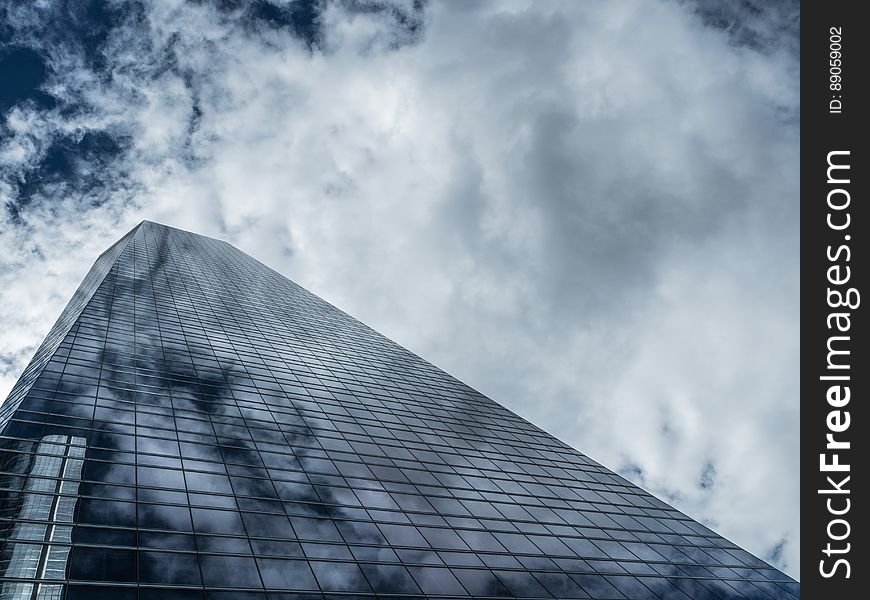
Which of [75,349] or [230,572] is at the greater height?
[75,349]

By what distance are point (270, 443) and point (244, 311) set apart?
39.0m

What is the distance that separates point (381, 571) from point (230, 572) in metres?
6.43

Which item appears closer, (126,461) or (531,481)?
(126,461)

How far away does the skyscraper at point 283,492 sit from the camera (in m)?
20.7

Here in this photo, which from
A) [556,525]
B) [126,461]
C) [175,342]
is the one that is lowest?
[556,525]

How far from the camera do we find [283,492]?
28.7 metres

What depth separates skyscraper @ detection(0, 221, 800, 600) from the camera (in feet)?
68.0

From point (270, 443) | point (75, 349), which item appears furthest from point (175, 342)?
point (270, 443)

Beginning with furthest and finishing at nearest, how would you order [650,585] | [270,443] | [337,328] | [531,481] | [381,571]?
[337,328] < [531,481] < [270,443] < [650,585] < [381,571]

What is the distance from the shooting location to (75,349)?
37.7 meters

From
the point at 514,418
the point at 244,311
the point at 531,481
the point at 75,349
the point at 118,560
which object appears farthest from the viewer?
the point at 244,311

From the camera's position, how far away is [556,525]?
1415 inches
